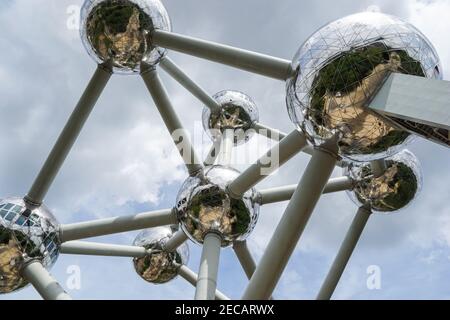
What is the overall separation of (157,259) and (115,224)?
2828 mm

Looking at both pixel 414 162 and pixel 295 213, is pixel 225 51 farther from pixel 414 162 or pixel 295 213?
pixel 414 162

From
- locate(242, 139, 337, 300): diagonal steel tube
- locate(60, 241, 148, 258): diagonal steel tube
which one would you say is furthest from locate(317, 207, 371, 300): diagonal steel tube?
locate(242, 139, 337, 300): diagonal steel tube

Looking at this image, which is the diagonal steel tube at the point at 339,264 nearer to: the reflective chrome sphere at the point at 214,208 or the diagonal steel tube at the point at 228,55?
the reflective chrome sphere at the point at 214,208

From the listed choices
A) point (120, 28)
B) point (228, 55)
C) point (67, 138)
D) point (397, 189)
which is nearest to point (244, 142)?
point (397, 189)

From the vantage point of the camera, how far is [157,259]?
10016 mm

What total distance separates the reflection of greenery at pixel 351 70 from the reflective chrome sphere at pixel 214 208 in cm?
254

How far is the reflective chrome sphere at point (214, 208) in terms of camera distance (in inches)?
279

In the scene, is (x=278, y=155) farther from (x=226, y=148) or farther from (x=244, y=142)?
(x=244, y=142)

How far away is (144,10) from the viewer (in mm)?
7242

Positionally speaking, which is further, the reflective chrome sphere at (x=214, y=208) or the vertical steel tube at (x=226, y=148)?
the vertical steel tube at (x=226, y=148)

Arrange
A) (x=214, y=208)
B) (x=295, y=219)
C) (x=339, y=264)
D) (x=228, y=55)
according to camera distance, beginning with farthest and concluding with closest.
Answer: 1. (x=339, y=264)
2. (x=214, y=208)
3. (x=228, y=55)
4. (x=295, y=219)

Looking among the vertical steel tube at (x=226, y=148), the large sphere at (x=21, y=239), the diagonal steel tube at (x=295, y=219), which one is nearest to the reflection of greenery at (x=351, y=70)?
the diagonal steel tube at (x=295, y=219)

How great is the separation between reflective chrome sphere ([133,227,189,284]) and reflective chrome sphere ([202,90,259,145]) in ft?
6.63

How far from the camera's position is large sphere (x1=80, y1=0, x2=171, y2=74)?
7133 mm
